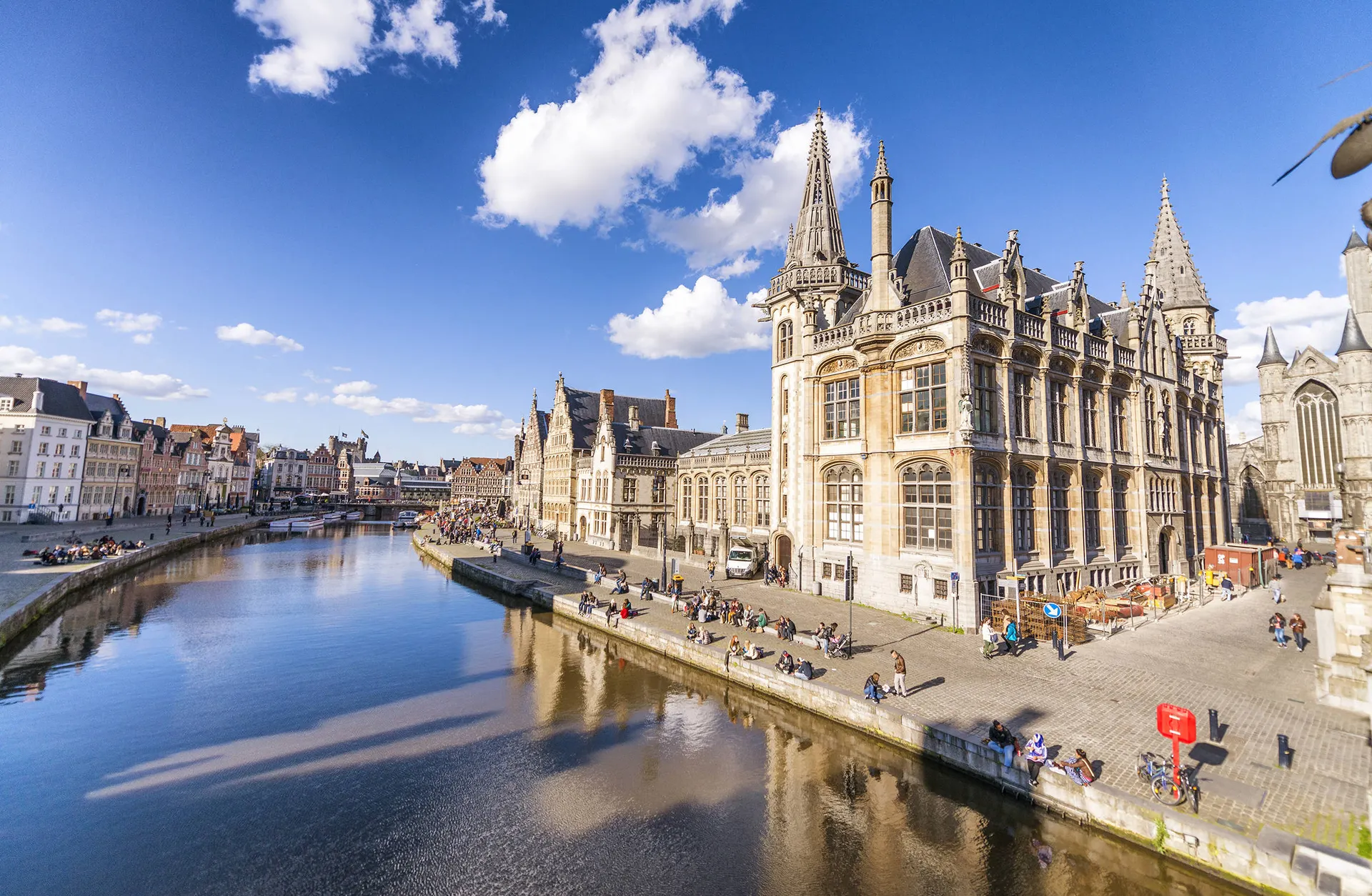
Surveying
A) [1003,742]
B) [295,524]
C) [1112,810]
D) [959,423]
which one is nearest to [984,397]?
[959,423]

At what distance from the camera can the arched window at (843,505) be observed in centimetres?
2800

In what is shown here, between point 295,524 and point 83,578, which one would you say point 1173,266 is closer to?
point 83,578

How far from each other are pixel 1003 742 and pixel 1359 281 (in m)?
86.1

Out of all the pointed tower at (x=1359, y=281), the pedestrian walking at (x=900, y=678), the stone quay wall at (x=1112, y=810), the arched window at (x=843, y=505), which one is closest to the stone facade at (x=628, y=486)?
A: the arched window at (x=843, y=505)

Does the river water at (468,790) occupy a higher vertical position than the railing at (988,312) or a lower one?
lower

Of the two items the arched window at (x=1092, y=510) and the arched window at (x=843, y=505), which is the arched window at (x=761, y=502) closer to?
the arched window at (x=843, y=505)

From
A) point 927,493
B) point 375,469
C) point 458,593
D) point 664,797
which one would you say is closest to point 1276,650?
point 927,493

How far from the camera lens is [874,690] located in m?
15.7

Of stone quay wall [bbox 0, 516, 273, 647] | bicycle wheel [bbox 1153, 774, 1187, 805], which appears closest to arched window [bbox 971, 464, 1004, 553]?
bicycle wheel [bbox 1153, 774, 1187, 805]

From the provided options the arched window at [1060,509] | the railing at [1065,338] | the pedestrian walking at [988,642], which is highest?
the railing at [1065,338]

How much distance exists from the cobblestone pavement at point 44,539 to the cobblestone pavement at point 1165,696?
32.6 meters

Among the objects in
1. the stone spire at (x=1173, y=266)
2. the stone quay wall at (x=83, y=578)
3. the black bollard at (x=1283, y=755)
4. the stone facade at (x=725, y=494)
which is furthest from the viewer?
the stone spire at (x=1173, y=266)

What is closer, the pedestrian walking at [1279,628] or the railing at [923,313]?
the pedestrian walking at [1279,628]

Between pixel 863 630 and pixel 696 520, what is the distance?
85.7 ft
